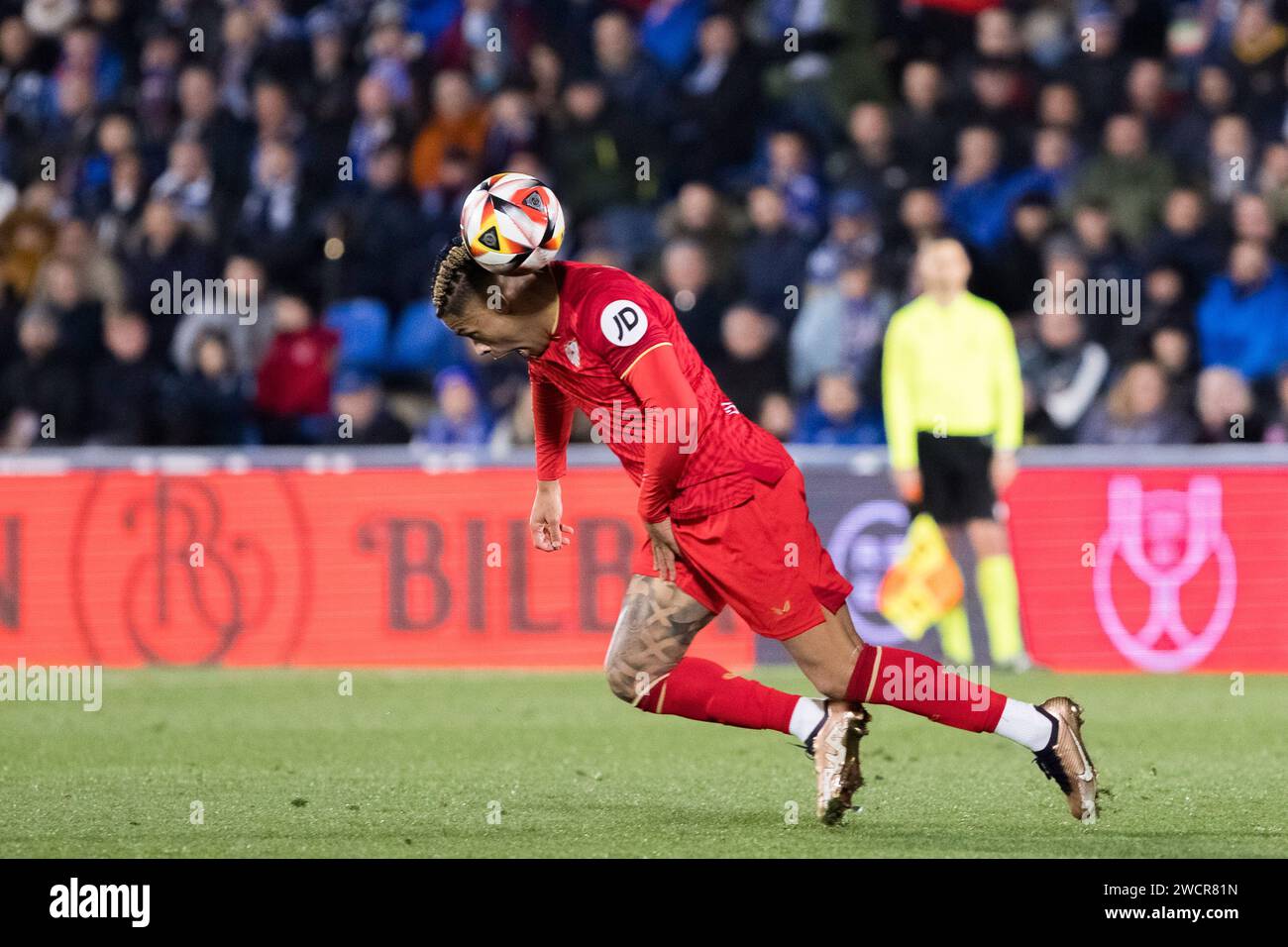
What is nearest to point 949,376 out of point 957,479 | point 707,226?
point 957,479

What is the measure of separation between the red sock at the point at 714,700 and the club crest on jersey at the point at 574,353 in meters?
1.13

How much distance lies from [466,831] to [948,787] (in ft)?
6.87

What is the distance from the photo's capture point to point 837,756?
278 inches

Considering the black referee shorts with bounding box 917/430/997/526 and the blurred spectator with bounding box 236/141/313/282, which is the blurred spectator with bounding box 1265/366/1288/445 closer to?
the black referee shorts with bounding box 917/430/997/526

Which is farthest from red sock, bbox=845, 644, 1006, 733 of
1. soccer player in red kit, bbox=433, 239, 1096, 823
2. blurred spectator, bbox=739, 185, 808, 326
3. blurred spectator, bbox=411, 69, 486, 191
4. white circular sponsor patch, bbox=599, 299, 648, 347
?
blurred spectator, bbox=411, 69, 486, 191

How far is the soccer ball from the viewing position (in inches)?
260

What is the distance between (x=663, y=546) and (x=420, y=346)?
8.44 metres

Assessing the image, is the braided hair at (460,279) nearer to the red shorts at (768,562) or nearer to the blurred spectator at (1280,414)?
the red shorts at (768,562)

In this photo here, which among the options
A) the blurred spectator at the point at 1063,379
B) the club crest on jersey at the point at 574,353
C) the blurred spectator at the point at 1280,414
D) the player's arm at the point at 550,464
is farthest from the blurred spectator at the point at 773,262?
the club crest on jersey at the point at 574,353

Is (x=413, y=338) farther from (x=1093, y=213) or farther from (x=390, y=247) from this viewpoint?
(x=1093, y=213)

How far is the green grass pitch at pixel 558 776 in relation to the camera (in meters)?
6.81

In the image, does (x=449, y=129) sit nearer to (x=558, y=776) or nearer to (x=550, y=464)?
(x=558, y=776)

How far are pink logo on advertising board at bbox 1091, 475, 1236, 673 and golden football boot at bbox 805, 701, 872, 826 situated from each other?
226 inches

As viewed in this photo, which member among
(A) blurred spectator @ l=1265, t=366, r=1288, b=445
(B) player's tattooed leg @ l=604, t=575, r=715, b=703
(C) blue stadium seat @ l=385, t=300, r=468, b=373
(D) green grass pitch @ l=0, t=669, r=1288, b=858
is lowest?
(D) green grass pitch @ l=0, t=669, r=1288, b=858
